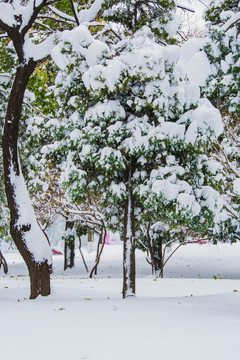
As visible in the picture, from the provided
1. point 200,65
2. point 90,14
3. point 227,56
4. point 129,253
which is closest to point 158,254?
point 129,253

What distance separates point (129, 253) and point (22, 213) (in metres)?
2.54

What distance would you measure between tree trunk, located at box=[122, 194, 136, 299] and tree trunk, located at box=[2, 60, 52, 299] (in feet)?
5.55

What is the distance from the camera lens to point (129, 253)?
8117 millimetres

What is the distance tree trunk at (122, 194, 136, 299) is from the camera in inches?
318

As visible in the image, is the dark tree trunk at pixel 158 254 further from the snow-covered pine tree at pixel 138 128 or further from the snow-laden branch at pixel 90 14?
the snow-laden branch at pixel 90 14

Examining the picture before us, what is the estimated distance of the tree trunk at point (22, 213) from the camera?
7777 mm

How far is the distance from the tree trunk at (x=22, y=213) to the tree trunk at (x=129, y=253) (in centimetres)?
169

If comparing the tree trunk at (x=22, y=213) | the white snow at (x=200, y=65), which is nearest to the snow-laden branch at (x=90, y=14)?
the tree trunk at (x=22, y=213)

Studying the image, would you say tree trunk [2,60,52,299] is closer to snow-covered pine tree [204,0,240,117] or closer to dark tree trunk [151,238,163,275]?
snow-covered pine tree [204,0,240,117]

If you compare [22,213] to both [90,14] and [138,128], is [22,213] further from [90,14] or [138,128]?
[90,14]

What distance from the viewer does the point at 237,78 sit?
611cm

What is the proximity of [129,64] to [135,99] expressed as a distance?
2.26 ft

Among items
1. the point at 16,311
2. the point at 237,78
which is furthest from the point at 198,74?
the point at 16,311

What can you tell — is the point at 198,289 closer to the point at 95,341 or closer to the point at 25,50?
the point at 95,341
